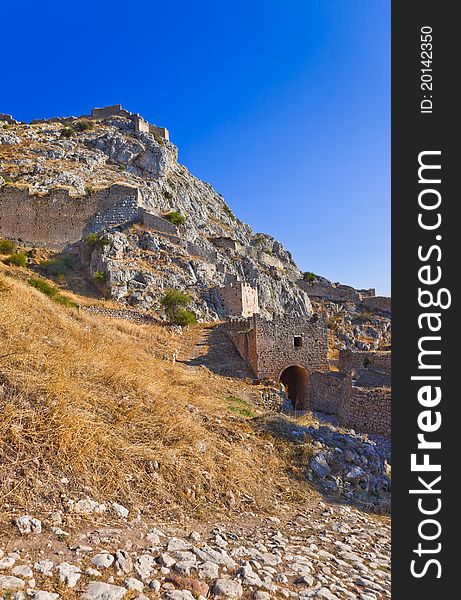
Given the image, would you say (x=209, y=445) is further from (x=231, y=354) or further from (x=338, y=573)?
(x=231, y=354)

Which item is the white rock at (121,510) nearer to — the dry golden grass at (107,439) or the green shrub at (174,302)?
the dry golden grass at (107,439)

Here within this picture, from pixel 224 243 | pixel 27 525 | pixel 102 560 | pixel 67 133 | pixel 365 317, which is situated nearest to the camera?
pixel 102 560

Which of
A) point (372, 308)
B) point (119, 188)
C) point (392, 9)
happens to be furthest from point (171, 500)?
point (372, 308)

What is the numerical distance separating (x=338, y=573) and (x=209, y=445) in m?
2.01

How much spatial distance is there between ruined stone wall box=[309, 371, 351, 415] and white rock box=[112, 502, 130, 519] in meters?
9.78

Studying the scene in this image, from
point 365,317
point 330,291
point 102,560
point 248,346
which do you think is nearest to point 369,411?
point 248,346

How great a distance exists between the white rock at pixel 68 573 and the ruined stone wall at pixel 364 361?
12.7 meters

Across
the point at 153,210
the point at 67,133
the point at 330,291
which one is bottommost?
the point at 330,291

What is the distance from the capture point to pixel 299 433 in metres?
6.06

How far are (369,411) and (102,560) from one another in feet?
31.1

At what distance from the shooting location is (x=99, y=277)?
24531mm

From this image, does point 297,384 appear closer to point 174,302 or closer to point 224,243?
point 174,302

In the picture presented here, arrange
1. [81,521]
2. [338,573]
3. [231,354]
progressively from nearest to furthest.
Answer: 1. [81,521]
2. [338,573]
3. [231,354]

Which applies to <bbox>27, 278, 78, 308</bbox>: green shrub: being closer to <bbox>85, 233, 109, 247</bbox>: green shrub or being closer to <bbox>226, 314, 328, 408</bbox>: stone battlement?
<bbox>226, 314, 328, 408</bbox>: stone battlement
